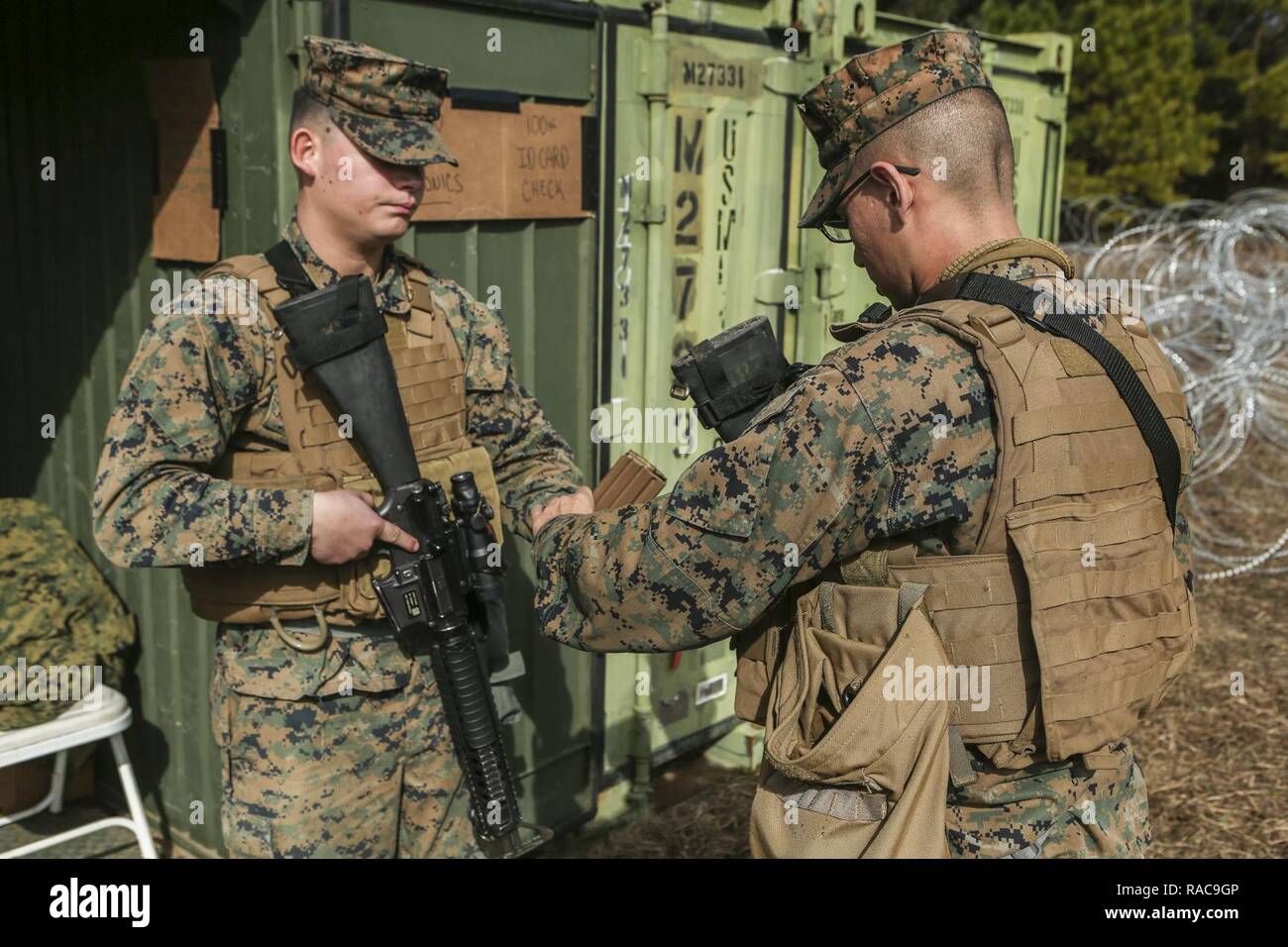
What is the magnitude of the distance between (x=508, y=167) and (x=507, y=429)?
35.9 inches

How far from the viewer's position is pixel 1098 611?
6.82 feet

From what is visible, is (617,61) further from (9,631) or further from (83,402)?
(9,631)

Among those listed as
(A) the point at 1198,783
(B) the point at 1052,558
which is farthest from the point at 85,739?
(A) the point at 1198,783

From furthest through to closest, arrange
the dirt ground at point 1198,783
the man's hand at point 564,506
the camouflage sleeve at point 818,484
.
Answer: the dirt ground at point 1198,783
the man's hand at point 564,506
the camouflage sleeve at point 818,484

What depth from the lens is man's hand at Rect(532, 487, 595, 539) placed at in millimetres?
2998

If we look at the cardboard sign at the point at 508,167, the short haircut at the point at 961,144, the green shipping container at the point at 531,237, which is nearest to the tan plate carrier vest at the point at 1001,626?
the short haircut at the point at 961,144

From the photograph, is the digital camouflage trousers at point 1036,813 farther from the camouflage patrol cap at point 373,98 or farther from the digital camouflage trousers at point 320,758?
the camouflage patrol cap at point 373,98

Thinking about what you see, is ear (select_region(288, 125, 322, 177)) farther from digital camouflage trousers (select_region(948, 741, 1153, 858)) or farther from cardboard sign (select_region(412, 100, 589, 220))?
digital camouflage trousers (select_region(948, 741, 1153, 858))

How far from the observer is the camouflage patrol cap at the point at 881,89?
2.17m

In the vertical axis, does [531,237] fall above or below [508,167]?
below

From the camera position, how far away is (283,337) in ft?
8.91

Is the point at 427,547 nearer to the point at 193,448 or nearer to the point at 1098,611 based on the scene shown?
the point at 193,448
